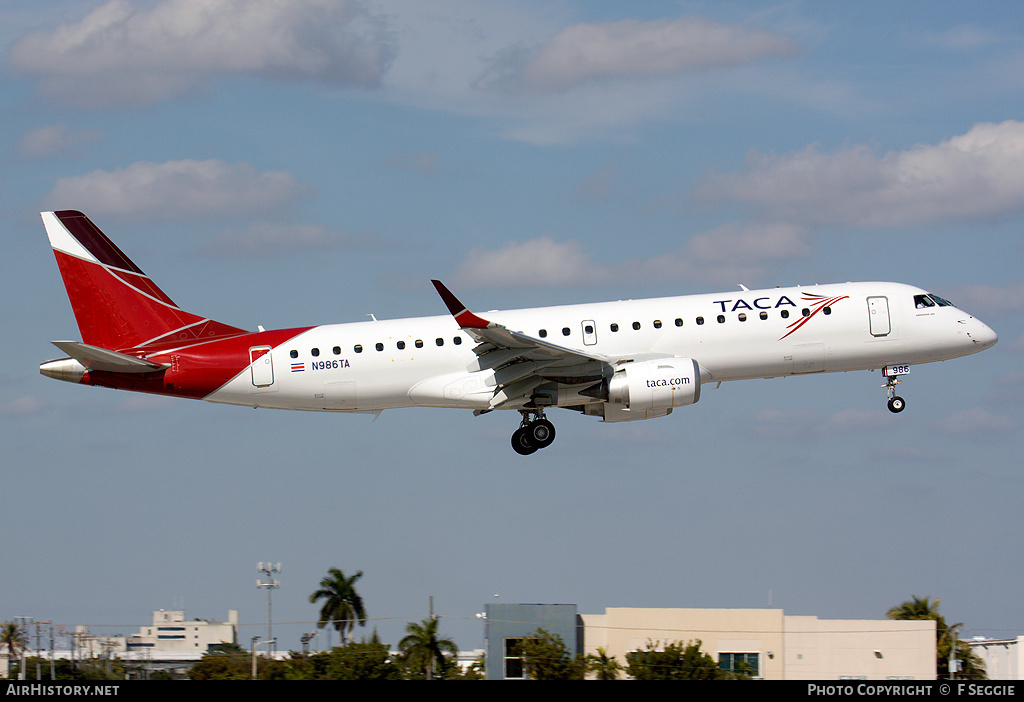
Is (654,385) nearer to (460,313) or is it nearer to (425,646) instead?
(460,313)

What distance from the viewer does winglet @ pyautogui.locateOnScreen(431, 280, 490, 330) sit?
106 ft

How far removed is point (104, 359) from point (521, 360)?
13055 millimetres

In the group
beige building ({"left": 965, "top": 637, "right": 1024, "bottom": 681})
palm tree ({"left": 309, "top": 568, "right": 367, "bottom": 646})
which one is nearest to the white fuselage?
beige building ({"left": 965, "top": 637, "right": 1024, "bottom": 681})

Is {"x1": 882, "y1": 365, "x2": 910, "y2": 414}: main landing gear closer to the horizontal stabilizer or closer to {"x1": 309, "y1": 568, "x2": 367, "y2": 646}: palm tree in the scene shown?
the horizontal stabilizer

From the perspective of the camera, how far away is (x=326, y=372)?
3656cm

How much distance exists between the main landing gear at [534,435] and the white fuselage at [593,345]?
1.09m

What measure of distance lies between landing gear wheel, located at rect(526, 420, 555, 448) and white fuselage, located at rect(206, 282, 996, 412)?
3.75 feet

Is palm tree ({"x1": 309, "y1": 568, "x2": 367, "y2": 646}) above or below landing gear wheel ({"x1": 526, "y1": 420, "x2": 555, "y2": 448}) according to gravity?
below

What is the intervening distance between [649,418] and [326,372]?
10586mm

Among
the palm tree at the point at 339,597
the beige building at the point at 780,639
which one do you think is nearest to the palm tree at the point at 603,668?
the beige building at the point at 780,639

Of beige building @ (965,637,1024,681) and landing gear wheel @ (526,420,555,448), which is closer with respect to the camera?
landing gear wheel @ (526,420,555,448)

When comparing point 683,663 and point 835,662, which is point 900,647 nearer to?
point 835,662

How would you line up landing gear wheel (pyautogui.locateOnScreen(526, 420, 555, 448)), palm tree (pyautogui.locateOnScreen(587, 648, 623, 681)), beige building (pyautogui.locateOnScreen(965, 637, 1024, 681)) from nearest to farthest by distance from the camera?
palm tree (pyautogui.locateOnScreen(587, 648, 623, 681))
landing gear wheel (pyautogui.locateOnScreen(526, 420, 555, 448))
beige building (pyautogui.locateOnScreen(965, 637, 1024, 681))
